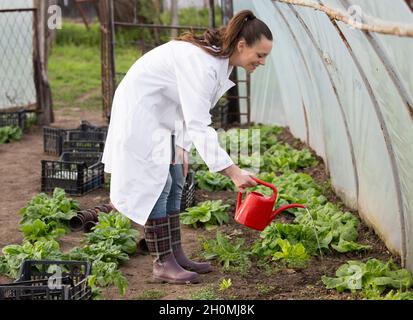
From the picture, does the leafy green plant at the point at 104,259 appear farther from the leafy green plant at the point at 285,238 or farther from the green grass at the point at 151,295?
the leafy green plant at the point at 285,238

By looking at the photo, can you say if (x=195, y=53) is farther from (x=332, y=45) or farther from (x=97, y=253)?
(x=332, y=45)

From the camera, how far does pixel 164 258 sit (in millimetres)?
5676

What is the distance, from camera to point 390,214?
6.21m

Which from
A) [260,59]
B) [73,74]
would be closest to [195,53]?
[260,59]

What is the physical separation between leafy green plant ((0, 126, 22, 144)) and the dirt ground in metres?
1.12

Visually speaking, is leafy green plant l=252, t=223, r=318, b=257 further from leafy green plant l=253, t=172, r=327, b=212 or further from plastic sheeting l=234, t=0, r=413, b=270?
leafy green plant l=253, t=172, r=327, b=212

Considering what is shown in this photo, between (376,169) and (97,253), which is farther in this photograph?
(376,169)

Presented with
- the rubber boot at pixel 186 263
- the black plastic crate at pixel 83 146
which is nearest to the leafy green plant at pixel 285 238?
the rubber boot at pixel 186 263

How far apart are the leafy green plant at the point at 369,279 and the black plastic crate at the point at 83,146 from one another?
4413 millimetres

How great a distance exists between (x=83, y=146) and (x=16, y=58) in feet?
9.70

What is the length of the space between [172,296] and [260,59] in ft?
5.17

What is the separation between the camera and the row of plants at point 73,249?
5.65m

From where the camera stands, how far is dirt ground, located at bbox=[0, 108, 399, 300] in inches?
217

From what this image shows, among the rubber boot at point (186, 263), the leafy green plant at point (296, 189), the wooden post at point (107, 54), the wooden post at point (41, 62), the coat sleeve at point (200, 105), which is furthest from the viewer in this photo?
the wooden post at point (41, 62)
